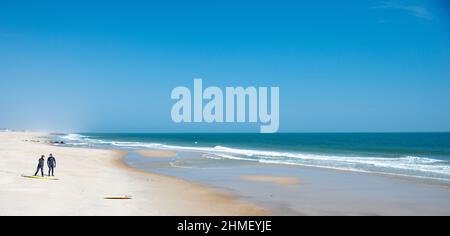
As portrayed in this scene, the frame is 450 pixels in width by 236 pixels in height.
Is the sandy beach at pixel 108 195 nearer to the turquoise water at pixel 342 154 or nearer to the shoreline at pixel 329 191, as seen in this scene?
the shoreline at pixel 329 191

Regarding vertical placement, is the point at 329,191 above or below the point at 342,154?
above

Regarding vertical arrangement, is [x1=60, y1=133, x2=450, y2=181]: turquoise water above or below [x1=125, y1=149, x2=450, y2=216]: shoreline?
below

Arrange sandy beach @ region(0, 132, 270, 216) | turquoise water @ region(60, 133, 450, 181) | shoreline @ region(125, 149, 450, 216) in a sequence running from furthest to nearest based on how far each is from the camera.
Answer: turquoise water @ region(60, 133, 450, 181) → shoreline @ region(125, 149, 450, 216) → sandy beach @ region(0, 132, 270, 216)

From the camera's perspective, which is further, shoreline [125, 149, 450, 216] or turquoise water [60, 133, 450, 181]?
turquoise water [60, 133, 450, 181]

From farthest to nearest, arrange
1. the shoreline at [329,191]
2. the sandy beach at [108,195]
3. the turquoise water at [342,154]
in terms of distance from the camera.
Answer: the turquoise water at [342,154]
the shoreline at [329,191]
the sandy beach at [108,195]

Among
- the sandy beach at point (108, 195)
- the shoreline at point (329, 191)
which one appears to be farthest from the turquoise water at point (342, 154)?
the sandy beach at point (108, 195)

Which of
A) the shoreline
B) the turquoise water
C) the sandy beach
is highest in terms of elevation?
the sandy beach

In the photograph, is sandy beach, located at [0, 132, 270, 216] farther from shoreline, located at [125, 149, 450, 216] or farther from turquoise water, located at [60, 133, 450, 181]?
turquoise water, located at [60, 133, 450, 181]

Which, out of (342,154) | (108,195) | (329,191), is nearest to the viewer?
(108,195)

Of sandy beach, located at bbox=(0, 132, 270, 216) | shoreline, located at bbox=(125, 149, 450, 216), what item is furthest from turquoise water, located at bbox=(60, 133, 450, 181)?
sandy beach, located at bbox=(0, 132, 270, 216)

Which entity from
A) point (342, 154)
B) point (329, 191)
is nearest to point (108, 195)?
point (329, 191)

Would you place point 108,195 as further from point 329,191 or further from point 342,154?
point 342,154
